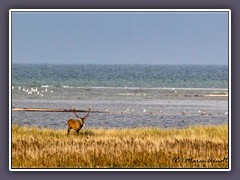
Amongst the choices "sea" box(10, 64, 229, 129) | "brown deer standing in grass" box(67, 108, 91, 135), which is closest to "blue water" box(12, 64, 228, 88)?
"sea" box(10, 64, 229, 129)

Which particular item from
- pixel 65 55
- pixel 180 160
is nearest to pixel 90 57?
pixel 65 55

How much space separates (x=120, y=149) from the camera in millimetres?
26625

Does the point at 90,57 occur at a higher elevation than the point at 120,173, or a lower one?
higher

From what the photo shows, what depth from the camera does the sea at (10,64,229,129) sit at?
26422mm

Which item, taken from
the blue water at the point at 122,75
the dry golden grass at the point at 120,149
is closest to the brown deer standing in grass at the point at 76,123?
the dry golden grass at the point at 120,149

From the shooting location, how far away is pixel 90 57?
26.7 metres

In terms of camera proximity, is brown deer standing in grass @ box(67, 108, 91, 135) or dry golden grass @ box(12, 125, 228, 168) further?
brown deer standing in grass @ box(67, 108, 91, 135)

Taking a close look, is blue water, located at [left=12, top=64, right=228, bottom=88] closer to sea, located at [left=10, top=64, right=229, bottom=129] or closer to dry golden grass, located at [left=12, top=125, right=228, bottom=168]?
sea, located at [left=10, top=64, right=229, bottom=129]

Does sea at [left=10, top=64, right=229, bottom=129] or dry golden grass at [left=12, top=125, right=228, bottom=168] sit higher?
sea at [left=10, top=64, right=229, bottom=129]

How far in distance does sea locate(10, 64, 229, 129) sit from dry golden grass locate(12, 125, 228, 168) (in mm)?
224

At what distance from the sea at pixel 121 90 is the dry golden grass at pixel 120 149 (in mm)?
224

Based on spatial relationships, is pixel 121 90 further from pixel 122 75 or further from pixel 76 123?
pixel 76 123
